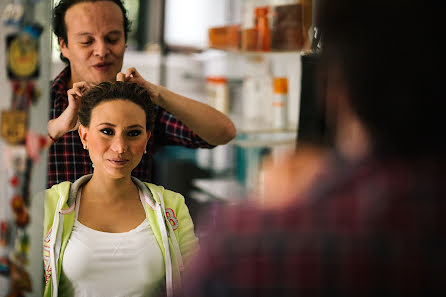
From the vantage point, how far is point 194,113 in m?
1.18

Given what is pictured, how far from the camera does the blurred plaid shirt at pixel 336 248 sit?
0.60m

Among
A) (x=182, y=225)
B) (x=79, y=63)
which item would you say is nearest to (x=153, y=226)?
(x=182, y=225)

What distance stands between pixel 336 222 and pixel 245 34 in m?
1.07

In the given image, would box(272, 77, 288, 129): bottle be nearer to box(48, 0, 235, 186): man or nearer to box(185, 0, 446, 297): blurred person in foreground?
box(48, 0, 235, 186): man

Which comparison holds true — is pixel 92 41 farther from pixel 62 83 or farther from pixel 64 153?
pixel 64 153

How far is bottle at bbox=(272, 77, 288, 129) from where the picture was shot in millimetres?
1408

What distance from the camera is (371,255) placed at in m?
0.61

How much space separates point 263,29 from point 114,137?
0.71m

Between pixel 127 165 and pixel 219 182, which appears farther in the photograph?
pixel 219 182

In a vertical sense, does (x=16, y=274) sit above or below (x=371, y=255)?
below

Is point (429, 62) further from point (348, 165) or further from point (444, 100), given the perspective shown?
point (348, 165)

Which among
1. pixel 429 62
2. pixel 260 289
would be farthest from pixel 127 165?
pixel 429 62

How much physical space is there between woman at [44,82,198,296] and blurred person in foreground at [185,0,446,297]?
453mm

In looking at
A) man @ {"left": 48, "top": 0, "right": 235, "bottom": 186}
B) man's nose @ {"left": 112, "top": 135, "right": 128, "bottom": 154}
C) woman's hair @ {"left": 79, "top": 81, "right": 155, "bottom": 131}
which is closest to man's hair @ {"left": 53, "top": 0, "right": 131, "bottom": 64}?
man @ {"left": 48, "top": 0, "right": 235, "bottom": 186}
